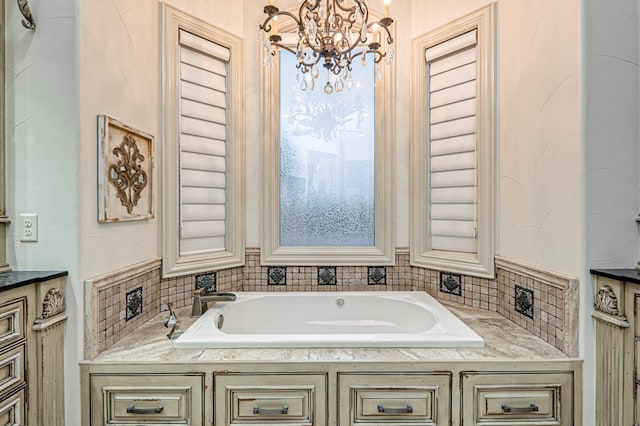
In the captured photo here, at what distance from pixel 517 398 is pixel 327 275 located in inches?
54.0

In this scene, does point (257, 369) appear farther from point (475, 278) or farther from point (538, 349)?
point (475, 278)

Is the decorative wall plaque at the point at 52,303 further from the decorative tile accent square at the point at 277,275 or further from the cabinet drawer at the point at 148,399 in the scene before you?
the decorative tile accent square at the point at 277,275

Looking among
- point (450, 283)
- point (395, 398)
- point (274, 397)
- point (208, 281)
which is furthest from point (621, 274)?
point (208, 281)

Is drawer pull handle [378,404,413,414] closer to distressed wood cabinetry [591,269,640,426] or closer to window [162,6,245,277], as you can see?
distressed wood cabinetry [591,269,640,426]

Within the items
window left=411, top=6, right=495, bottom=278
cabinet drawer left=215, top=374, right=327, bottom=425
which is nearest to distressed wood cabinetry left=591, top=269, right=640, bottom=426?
window left=411, top=6, right=495, bottom=278

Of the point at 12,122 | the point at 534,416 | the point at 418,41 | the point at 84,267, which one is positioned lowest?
the point at 534,416

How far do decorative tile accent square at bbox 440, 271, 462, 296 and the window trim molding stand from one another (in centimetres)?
35

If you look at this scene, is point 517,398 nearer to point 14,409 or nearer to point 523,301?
point 523,301

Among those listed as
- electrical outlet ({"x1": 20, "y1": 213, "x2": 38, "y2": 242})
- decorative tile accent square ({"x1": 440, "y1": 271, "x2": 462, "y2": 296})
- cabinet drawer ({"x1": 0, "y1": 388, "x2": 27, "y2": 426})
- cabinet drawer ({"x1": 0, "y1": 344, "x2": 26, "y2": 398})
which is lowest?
cabinet drawer ({"x1": 0, "y1": 388, "x2": 27, "y2": 426})

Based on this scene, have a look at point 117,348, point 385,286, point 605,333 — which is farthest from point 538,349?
point 117,348

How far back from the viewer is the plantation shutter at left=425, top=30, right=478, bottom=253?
7.93 ft

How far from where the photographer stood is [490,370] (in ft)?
5.30

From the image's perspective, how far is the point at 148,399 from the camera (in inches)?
63.4

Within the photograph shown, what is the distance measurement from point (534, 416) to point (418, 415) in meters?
0.48
